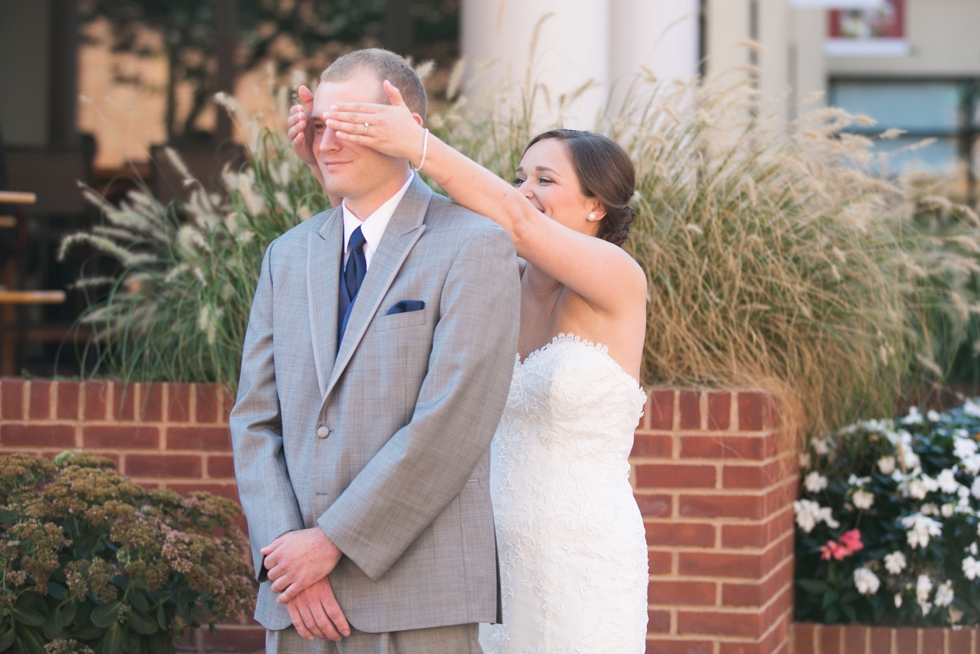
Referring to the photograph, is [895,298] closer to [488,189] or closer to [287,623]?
[488,189]

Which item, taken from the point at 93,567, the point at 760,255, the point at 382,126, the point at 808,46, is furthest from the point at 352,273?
the point at 808,46

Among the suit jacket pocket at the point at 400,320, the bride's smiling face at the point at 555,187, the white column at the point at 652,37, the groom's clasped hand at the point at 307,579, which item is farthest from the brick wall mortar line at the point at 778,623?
the white column at the point at 652,37

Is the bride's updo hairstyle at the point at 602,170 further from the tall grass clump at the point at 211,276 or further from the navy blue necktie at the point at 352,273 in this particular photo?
the tall grass clump at the point at 211,276

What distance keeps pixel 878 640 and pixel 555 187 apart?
291 centimetres

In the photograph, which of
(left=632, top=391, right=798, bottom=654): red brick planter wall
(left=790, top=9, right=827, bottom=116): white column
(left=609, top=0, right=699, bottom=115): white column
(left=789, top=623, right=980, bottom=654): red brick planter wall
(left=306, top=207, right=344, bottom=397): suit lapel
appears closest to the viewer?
(left=306, top=207, right=344, bottom=397): suit lapel

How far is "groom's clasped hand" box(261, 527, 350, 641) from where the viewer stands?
2121 mm

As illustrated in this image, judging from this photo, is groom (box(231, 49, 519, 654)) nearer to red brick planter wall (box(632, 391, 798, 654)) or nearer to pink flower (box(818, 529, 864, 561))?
red brick planter wall (box(632, 391, 798, 654))

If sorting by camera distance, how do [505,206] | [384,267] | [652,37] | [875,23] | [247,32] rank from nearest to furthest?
1. [384,267]
2. [505,206]
3. [652,37]
4. [247,32]
5. [875,23]

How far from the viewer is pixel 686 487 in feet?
13.3

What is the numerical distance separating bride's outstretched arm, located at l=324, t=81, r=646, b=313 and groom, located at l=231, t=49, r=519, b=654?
0.09 metres

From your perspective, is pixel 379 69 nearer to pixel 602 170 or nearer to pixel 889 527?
pixel 602 170

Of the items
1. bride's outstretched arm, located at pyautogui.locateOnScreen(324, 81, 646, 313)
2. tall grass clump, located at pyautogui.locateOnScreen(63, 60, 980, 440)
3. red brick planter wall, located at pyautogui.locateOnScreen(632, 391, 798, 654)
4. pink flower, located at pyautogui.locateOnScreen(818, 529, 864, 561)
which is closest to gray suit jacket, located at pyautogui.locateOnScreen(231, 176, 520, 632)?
bride's outstretched arm, located at pyautogui.locateOnScreen(324, 81, 646, 313)

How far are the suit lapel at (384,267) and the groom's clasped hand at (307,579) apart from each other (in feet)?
1.01

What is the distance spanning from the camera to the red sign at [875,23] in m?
13.8
